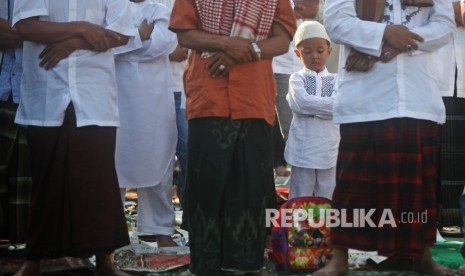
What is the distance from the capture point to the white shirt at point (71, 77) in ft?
16.5

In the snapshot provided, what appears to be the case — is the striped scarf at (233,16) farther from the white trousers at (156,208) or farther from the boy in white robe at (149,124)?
the white trousers at (156,208)

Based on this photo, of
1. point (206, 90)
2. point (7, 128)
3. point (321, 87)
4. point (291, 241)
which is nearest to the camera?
point (206, 90)

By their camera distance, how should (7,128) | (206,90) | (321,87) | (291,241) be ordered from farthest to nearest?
(321,87) → (7,128) → (291,241) → (206,90)

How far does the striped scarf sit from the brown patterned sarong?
0.93 meters

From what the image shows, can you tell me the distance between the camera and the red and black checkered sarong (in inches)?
198

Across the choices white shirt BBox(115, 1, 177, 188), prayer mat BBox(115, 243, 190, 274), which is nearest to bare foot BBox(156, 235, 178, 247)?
prayer mat BBox(115, 243, 190, 274)

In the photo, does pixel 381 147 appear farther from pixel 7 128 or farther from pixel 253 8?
pixel 7 128

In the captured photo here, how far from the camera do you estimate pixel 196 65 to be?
507 centimetres

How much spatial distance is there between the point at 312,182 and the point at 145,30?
178cm

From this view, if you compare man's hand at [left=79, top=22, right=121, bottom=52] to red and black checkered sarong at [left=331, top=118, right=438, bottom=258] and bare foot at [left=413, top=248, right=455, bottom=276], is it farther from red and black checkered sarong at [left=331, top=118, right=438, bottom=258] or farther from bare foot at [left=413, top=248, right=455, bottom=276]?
bare foot at [left=413, top=248, right=455, bottom=276]

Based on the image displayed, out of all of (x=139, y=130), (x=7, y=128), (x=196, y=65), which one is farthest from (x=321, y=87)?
(x=7, y=128)

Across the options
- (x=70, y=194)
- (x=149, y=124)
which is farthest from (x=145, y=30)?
(x=70, y=194)

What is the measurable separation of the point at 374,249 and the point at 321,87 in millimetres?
2005

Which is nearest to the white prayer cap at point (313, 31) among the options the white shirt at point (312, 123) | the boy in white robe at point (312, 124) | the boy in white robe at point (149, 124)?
the boy in white robe at point (312, 124)
